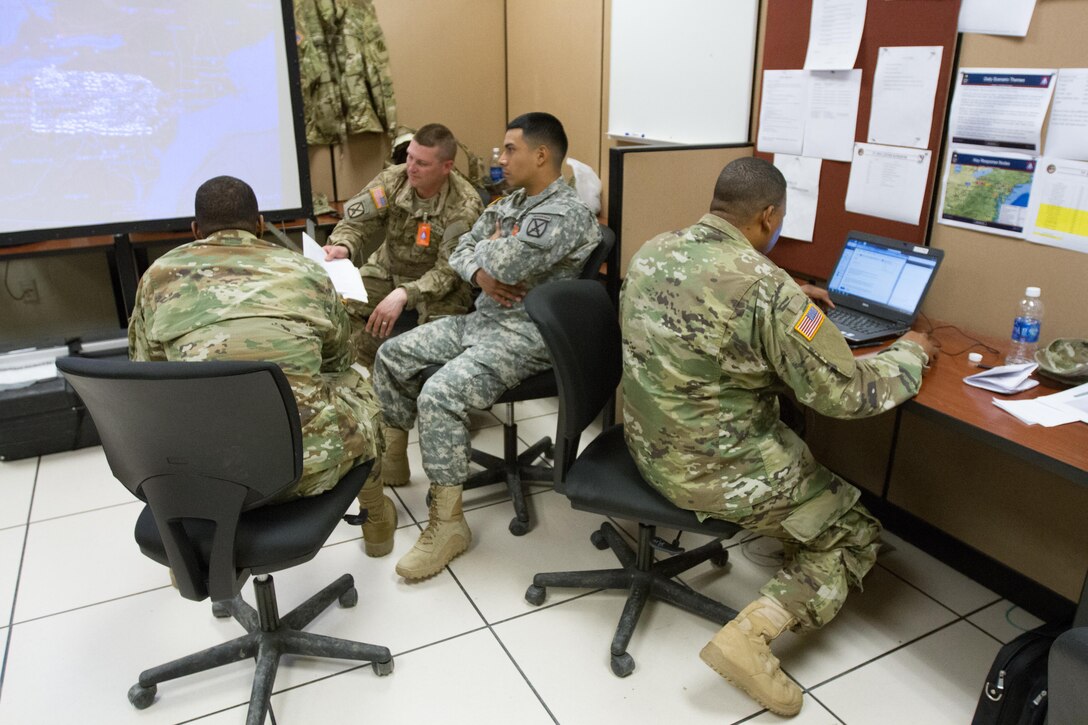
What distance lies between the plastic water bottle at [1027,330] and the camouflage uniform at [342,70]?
321cm

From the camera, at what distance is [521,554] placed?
239 cm

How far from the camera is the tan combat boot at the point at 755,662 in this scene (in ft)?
5.65

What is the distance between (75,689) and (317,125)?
300cm

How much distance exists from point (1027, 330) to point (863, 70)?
35.7 inches

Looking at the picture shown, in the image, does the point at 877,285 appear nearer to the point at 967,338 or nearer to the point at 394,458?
the point at 967,338

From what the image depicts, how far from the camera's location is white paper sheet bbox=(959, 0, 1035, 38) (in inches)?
74.5

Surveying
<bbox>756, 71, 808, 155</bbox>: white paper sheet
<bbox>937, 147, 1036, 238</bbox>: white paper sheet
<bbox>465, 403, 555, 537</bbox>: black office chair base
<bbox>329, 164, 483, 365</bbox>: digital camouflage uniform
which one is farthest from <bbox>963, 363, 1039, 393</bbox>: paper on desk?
<bbox>329, 164, 483, 365</bbox>: digital camouflage uniform

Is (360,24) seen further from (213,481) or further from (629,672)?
(629,672)

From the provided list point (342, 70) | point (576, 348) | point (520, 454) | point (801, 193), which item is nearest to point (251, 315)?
point (576, 348)

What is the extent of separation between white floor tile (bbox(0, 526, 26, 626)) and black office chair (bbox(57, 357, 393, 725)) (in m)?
0.85

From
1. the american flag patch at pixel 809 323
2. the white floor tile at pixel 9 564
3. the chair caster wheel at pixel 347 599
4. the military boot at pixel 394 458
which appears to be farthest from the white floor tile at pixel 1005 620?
the white floor tile at pixel 9 564

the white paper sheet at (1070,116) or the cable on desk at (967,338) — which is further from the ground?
the white paper sheet at (1070,116)

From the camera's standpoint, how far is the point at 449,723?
5.77 ft

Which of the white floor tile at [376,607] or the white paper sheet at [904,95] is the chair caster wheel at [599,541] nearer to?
the white floor tile at [376,607]
